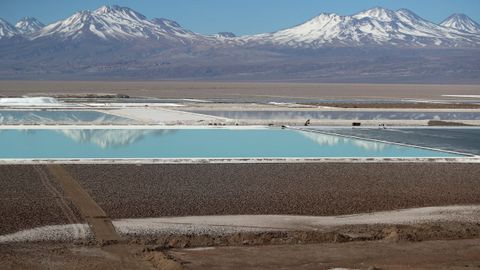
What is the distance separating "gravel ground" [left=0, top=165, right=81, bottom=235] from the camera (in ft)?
31.7

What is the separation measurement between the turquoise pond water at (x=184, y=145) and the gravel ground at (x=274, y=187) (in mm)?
1873

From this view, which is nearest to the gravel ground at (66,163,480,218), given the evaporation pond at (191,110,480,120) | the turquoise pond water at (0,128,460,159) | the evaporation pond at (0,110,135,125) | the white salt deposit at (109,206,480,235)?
the white salt deposit at (109,206,480,235)

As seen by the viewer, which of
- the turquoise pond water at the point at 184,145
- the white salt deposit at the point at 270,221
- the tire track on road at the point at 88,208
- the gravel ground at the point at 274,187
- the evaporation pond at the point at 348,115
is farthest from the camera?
the evaporation pond at the point at 348,115

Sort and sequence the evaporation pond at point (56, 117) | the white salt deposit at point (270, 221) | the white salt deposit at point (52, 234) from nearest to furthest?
1. the white salt deposit at point (52, 234)
2. the white salt deposit at point (270, 221)
3. the evaporation pond at point (56, 117)

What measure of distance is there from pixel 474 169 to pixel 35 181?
7.02 m

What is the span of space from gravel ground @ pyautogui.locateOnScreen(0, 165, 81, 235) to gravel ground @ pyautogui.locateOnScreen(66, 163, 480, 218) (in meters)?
0.48

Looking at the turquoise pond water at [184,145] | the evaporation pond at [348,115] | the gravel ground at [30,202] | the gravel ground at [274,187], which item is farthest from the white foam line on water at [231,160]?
the evaporation pond at [348,115]

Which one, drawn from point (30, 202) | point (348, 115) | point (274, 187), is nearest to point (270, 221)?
point (274, 187)

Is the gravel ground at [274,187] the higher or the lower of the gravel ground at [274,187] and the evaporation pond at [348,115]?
the higher

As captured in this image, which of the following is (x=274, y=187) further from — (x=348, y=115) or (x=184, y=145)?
(x=348, y=115)

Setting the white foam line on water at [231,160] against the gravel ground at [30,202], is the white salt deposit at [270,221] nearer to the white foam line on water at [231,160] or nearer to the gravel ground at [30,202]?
the gravel ground at [30,202]

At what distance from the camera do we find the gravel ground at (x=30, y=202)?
966cm

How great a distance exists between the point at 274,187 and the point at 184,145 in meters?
6.30

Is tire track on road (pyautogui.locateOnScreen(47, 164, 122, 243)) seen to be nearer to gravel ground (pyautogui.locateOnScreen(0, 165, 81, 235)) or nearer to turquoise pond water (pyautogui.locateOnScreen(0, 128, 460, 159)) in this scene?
gravel ground (pyautogui.locateOnScreen(0, 165, 81, 235))
